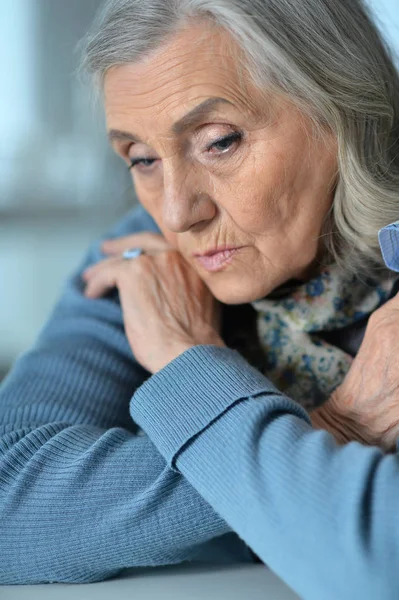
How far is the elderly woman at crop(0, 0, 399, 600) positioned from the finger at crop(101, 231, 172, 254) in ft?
0.21

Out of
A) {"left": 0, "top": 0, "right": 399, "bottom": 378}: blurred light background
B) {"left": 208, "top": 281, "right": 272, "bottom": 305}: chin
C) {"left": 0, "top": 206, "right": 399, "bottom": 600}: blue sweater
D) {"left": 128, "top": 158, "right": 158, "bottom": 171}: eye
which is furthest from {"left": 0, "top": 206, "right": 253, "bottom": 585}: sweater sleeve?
{"left": 0, "top": 0, "right": 399, "bottom": 378}: blurred light background

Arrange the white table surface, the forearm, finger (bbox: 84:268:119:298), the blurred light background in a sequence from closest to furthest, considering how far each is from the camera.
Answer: the white table surface < the forearm < finger (bbox: 84:268:119:298) < the blurred light background

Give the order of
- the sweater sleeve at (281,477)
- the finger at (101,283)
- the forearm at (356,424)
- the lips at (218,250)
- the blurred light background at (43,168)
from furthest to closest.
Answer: the blurred light background at (43,168) < the finger at (101,283) < the lips at (218,250) < the forearm at (356,424) < the sweater sleeve at (281,477)

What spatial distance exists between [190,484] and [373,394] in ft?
1.02

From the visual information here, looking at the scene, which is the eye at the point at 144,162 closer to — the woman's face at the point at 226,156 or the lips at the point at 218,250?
the woman's face at the point at 226,156

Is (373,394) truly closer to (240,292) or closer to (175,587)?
(240,292)

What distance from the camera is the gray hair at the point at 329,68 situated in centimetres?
123

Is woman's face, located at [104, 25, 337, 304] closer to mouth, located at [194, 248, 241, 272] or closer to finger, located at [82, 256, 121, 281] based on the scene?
mouth, located at [194, 248, 241, 272]

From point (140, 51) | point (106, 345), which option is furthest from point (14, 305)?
point (140, 51)

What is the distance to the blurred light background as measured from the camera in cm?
376

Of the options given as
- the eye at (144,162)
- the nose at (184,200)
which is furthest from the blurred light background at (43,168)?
the nose at (184,200)

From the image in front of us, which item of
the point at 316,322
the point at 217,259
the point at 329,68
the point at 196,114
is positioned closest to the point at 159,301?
the point at 217,259

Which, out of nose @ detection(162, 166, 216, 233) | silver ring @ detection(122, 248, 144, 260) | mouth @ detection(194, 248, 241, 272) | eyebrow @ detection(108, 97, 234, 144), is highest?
eyebrow @ detection(108, 97, 234, 144)

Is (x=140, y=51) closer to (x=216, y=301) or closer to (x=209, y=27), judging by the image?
(x=209, y=27)
